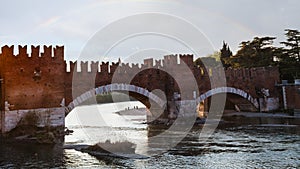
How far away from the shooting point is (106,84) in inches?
972

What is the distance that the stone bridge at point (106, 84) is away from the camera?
20.9 meters

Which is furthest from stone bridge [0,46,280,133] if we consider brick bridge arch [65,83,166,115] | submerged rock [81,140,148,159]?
submerged rock [81,140,148,159]

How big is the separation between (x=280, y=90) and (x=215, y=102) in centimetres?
710

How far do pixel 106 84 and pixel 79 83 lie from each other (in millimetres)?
2183

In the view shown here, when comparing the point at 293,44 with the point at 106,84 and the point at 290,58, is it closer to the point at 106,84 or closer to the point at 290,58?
the point at 290,58

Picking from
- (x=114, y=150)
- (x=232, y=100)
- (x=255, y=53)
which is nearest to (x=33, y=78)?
(x=114, y=150)

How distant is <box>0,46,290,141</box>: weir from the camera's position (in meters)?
20.8

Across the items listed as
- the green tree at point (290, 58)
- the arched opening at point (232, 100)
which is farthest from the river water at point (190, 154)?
the green tree at point (290, 58)

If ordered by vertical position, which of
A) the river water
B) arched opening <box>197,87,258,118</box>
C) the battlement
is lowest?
the river water

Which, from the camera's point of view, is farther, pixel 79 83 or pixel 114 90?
pixel 114 90

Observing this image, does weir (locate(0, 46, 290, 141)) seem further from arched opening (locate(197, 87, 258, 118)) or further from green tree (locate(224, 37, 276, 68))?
green tree (locate(224, 37, 276, 68))

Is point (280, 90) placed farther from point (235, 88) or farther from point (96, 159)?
point (96, 159)

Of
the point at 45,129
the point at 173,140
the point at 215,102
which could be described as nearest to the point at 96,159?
the point at 173,140

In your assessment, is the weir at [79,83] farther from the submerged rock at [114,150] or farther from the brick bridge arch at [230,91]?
the submerged rock at [114,150]
